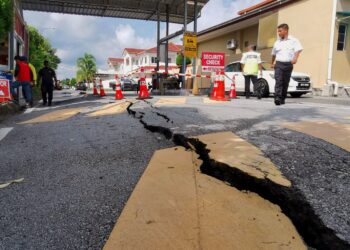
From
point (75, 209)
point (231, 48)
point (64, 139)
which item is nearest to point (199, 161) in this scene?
point (75, 209)

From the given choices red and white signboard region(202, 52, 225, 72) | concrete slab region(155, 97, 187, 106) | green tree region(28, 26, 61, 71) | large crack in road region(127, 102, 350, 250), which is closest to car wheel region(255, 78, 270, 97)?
red and white signboard region(202, 52, 225, 72)

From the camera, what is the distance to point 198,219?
1.92 m

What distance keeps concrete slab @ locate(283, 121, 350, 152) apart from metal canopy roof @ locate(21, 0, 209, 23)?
1378cm

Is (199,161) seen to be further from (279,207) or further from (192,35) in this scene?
(192,35)

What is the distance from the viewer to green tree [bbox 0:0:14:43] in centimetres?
1033

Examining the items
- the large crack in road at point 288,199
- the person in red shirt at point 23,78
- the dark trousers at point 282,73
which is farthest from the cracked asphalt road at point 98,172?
the person in red shirt at point 23,78

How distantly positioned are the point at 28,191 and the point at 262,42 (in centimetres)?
1804

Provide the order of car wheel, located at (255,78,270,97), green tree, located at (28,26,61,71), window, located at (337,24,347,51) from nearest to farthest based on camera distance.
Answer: car wheel, located at (255,78,270,97) → window, located at (337,24,347,51) → green tree, located at (28,26,61,71)

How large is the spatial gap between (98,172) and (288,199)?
61.9 inches

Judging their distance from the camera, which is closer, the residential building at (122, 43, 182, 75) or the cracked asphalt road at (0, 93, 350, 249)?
the cracked asphalt road at (0, 93, 350, 249)

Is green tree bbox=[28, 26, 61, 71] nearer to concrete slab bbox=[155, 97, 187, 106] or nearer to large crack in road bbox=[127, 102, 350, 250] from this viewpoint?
concrete slab bbox=[155, 97, 187, 106]

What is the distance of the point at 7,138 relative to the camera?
4637 mm

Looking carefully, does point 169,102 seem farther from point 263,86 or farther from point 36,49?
point 36,49

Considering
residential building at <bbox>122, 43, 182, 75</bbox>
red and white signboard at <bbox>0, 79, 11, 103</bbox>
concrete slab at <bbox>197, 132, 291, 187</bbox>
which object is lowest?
concrete slab at <bbox>197, 132, 291, 187</bbox>
